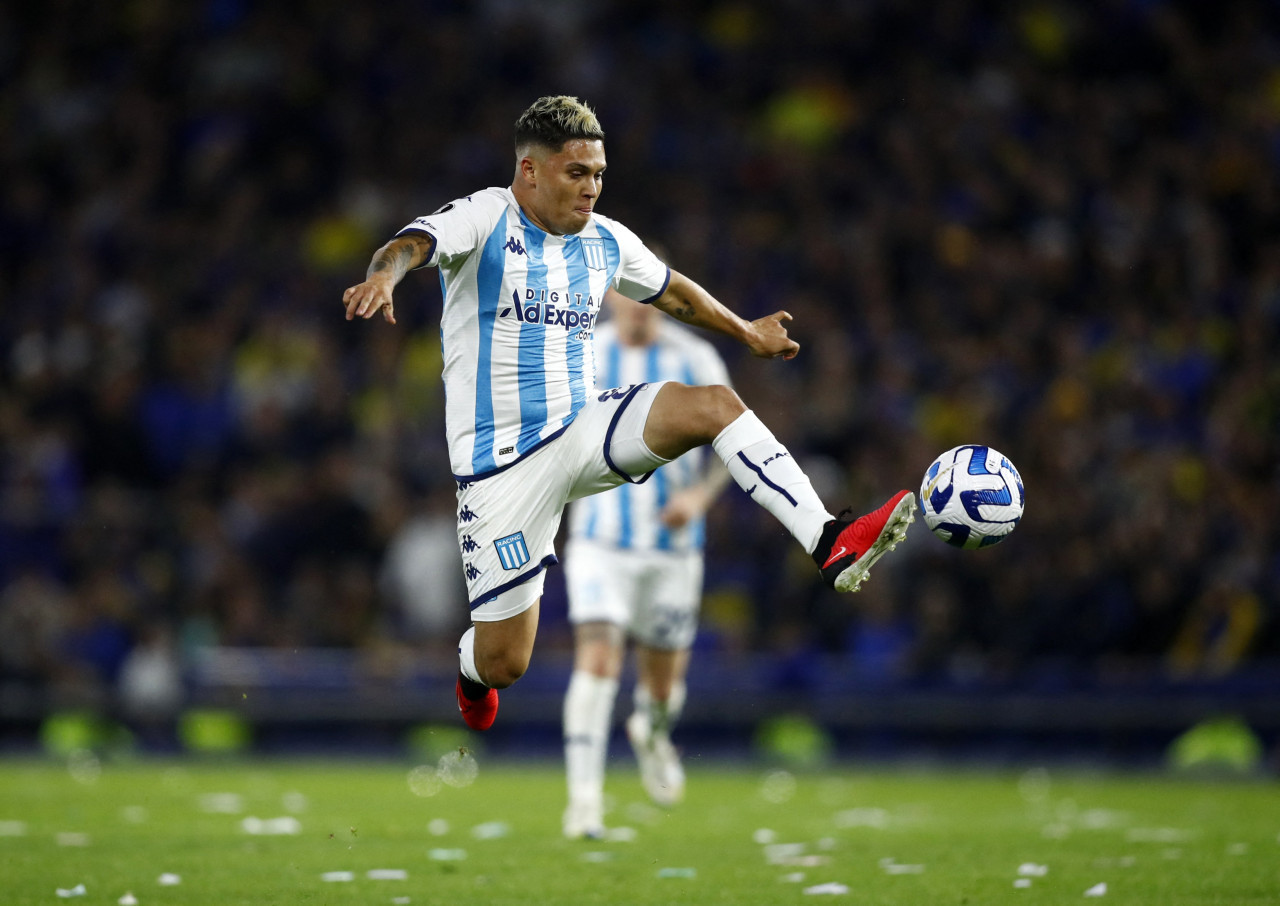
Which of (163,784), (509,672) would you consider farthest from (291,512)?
(509,672)

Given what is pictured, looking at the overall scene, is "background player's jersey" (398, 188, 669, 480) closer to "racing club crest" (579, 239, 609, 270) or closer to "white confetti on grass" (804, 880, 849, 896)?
"racing club crest" (579, 239, 609, 270)

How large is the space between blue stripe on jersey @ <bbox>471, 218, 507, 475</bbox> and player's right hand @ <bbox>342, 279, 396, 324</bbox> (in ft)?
3.63

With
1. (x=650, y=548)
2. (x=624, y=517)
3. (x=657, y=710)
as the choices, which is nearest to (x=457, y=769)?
(x=657, y=710)

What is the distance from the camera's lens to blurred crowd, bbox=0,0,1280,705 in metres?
14.8

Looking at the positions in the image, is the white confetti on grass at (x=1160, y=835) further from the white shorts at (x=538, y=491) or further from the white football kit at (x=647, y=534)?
the white shorts at (x=538, y=491)

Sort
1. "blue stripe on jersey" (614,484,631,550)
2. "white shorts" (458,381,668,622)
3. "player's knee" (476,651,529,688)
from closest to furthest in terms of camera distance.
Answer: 1. "white shorts" (458,381,668,622)
2. "player's knee" (476,651,529,688)
3. "blue stripe on jersey" (614,484,631,550)

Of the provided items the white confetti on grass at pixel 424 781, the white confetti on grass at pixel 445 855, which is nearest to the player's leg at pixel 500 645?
the white confetti on grass at pixel 445 855

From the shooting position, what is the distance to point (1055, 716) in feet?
46.3

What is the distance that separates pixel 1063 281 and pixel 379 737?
814 cm

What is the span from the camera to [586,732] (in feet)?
30.2

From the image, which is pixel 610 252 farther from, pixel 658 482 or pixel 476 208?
pixel 658 482

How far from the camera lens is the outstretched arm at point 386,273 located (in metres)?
5.70

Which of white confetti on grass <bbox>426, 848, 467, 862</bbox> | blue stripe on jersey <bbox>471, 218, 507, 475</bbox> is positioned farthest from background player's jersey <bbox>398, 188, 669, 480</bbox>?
white confetti on grass <bbox>426, 848, 467, 862</bbox>

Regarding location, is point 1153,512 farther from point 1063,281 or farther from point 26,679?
point 26,679
